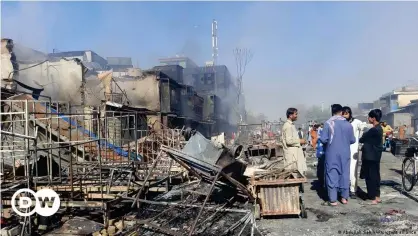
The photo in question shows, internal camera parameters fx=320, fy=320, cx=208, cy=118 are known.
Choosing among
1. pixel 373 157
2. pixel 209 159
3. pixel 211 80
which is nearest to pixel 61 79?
pixel 209 159

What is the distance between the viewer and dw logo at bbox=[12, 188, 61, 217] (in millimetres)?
6887

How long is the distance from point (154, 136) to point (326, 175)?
8.44m

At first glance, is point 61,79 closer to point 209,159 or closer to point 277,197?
point 209,159

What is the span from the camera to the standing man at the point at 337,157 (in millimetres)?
6484

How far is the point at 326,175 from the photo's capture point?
6629 mm

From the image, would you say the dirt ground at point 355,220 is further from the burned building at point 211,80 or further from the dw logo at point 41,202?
the burned building at point 211,80

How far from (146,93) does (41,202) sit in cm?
1649

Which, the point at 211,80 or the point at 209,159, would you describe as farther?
the point at 211,80

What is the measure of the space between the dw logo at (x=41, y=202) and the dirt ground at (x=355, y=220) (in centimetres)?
463

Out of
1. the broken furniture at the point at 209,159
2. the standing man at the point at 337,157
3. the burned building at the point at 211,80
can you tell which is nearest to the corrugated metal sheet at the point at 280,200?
the broken furniture at the point at 209,159

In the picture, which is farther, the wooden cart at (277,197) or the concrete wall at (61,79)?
the concrete wall at (61,79)

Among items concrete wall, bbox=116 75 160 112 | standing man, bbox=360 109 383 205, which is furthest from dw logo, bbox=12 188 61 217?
concrete wall, bbox=116 75 160 112

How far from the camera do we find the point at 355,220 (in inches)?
217

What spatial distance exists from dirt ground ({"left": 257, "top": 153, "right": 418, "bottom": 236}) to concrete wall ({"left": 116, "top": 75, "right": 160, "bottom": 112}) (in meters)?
17.2
